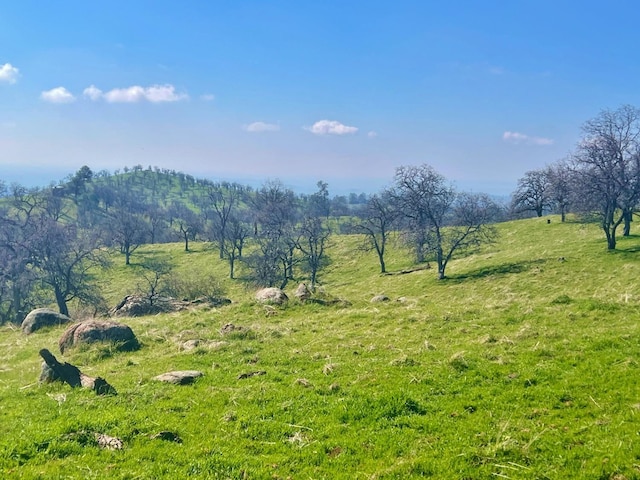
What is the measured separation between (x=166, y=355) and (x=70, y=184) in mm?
198297

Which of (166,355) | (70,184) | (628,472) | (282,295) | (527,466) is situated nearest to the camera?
(628,472)

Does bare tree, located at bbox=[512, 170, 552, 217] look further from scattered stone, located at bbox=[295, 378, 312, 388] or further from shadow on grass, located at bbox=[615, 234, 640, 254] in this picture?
scattered stone, located at bbox=[295, 378, 312, 388]

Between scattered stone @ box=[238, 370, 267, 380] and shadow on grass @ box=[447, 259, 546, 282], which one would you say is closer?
scattered stone @ box=[238, 370, 267, 380]

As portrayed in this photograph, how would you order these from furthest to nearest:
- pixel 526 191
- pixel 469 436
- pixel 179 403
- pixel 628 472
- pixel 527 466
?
pixel 526 191, pixel 179 403, pixel 469 436, pixel 527 466, pixel 628 472

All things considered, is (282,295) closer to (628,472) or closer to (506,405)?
(506,405)

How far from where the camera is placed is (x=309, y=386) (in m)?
12.6

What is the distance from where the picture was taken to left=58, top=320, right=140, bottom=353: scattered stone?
64.3 feet

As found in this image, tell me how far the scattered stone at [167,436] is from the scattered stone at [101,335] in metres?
10.8

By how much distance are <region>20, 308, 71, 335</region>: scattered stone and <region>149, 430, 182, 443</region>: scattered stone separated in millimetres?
24132

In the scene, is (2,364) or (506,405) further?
(2,364)

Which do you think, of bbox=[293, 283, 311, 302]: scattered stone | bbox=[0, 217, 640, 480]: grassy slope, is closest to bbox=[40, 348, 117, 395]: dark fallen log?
bbox=[0, 217, 640, 480]: grassy slope

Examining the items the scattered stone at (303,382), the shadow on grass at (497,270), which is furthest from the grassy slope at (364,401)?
the shadow on grass at (497,270)

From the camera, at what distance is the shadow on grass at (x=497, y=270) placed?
42250 millimetres

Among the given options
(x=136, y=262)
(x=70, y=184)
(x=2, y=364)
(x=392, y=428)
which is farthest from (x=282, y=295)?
(x=70, y=184)
